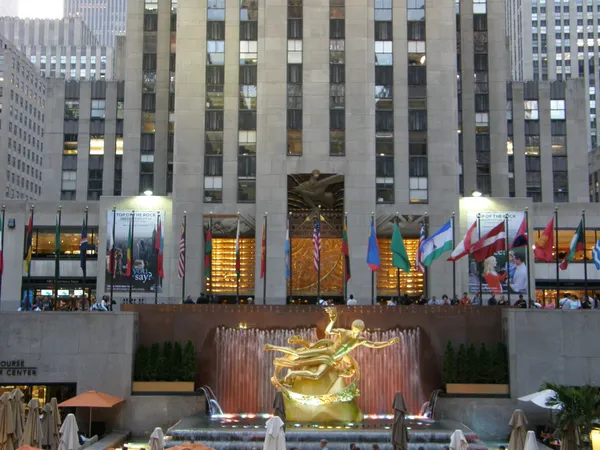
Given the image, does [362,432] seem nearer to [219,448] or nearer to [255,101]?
[219,448]

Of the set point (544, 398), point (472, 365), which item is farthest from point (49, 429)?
point (544, 398)

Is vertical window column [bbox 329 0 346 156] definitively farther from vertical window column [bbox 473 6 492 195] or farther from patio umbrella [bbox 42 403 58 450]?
patio umbrella [bbox 42 403 58 450]

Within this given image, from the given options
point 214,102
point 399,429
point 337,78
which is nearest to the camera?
point 399,429

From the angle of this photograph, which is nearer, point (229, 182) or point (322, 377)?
point (322, 377)

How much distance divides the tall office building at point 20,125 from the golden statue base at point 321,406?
3672 inches

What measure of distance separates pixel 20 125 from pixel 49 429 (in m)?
104

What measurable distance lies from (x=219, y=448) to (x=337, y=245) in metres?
28.1

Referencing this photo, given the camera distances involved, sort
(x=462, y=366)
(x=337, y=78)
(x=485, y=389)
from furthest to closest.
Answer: (x=337, y=78)
(x=462, y=366)
(x=485, y=389)

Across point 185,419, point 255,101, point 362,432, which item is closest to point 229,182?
point 255,101

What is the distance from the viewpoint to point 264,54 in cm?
5603

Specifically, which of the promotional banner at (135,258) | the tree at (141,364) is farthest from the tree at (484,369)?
the promotional banner at (135,258)

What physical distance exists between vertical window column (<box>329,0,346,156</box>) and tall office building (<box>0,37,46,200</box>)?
2923 inches

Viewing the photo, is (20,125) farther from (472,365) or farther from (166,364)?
(472,365)

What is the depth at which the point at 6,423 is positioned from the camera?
1043 inches
